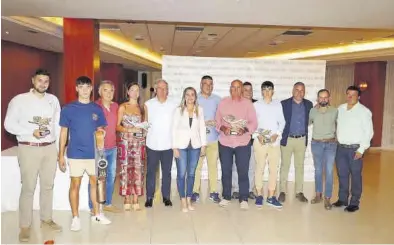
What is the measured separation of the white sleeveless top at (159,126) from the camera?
5.02 meters

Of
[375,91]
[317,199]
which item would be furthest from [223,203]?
[375,91]

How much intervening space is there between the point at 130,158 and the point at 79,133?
85 cm

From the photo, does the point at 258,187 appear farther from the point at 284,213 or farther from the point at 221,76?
the point at 221,76

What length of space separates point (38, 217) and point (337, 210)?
3759mm

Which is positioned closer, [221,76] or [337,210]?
[337,210]

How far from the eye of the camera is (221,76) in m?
7.03

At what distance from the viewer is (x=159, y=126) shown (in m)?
5.02

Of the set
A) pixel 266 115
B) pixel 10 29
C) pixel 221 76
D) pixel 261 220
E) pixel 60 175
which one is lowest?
pixel 261 220

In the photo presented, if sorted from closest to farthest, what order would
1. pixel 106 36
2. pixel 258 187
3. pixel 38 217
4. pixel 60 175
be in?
pixel 38 217
pixel 60 175
pixel 258 187
pixel 106 36

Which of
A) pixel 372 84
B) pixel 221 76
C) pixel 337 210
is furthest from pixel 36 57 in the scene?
pixel 372 84

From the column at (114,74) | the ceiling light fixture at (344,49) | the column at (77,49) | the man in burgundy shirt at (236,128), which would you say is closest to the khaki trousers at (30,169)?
the man in burgundy shirt at (236,128)

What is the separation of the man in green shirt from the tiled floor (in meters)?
0.49

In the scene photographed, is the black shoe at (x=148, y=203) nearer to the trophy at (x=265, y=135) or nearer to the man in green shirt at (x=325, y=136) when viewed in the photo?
the trophy at (x=265, y=135)

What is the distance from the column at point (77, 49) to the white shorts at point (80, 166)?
220cm
